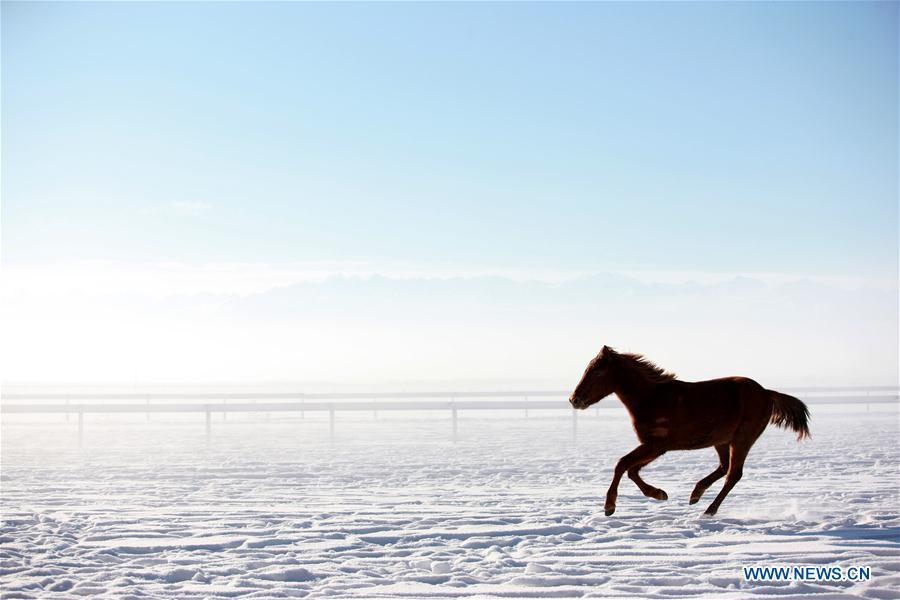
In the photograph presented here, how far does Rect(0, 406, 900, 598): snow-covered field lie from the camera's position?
23.3 ft

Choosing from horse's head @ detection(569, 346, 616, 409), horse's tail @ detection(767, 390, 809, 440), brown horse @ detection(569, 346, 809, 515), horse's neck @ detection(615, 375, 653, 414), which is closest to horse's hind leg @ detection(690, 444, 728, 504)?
brown horse @ detection(569, 346, 809, 515)

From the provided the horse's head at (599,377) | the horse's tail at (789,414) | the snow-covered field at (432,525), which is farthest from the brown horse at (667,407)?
the snow-covered field at (432,525)

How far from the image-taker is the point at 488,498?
11992 millimetres

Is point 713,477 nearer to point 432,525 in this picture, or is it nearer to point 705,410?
point 705,410

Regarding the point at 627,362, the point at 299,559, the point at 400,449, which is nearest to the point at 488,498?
the point at 299,559

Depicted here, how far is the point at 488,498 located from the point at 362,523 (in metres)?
2.48

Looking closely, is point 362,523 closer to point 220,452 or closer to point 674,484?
point 674,484

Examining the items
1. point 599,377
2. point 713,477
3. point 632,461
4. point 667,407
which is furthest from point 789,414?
point 599,377

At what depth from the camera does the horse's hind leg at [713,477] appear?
19.3 ft

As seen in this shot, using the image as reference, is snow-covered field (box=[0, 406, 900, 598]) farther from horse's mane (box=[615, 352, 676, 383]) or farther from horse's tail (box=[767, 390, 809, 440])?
horse's mane (box=[615, 352, 676, 383])

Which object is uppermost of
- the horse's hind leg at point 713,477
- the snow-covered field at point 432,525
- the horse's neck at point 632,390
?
the horse's neck at point 632,390

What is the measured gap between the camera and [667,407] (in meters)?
5.68

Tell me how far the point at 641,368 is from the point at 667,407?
372 mm

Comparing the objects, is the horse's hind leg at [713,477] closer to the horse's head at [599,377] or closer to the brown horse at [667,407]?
the brown horse at [667,407]
